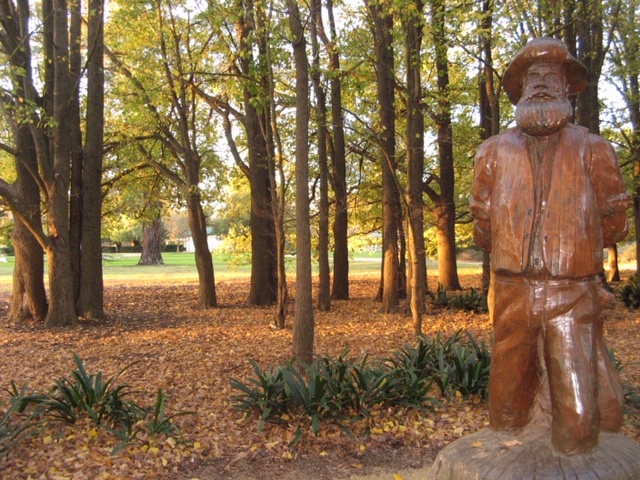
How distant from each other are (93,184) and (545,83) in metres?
11.0

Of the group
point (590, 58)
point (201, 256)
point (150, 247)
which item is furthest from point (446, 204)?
point (150, 247)

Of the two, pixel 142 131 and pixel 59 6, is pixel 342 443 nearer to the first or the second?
pixel 59 6

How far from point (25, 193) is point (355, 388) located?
9234mm

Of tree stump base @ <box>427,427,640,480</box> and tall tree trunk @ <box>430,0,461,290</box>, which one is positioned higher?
tall tree trunk @ <box>430,0,461,290</box>

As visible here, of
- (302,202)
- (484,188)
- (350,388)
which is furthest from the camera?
(302,202)

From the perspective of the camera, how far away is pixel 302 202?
703cm

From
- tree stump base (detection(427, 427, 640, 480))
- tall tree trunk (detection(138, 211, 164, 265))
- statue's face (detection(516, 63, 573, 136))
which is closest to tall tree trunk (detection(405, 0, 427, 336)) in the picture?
tree stump base (detection(427, 427, 640, 480))

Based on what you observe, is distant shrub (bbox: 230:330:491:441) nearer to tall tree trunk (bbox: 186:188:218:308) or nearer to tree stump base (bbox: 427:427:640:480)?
tree stump base (bbox: 427:427:640:480)

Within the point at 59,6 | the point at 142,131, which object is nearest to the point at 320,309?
the point at 142,131

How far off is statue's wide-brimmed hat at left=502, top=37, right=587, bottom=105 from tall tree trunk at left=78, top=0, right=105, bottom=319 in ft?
34.4

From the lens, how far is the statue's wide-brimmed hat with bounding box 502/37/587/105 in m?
3.12

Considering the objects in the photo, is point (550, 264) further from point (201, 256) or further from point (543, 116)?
point (201, 256)

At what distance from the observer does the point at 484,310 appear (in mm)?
13281

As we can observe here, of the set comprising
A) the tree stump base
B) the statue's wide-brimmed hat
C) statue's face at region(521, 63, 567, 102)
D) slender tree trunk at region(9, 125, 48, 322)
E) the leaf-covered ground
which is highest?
the statue's wide-brimmed hat
